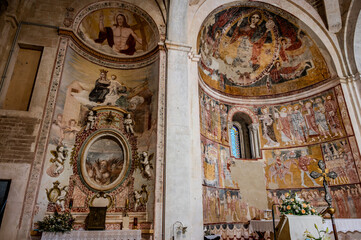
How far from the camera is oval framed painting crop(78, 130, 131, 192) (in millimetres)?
7793

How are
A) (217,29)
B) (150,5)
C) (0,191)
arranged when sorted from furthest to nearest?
(217,29), (150,5), (0,191)

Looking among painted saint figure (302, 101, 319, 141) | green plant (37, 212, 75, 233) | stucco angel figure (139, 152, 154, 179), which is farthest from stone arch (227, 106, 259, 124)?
green plant (37, 212, 75, 233)

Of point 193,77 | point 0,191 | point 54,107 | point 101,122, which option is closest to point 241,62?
point 193,77

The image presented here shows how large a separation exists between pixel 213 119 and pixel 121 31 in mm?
5488

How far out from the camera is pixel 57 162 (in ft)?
23.6

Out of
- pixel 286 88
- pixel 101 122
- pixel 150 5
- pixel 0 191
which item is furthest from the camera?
pixel 286 88

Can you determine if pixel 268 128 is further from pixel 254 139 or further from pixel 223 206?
pixel 223 206

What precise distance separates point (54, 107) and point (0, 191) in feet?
8.65

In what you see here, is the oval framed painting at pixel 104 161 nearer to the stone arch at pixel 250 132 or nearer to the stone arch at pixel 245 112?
the stone arch at pixel 250 132

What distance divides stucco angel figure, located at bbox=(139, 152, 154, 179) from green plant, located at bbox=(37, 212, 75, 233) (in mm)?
2409

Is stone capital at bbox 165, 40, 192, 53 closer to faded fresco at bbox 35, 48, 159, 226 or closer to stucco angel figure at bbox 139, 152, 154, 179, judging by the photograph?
faded fresco at bbox 35, 48, 159, 226

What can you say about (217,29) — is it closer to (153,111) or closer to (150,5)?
(150,5)

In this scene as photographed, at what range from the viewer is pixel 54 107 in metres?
7.49

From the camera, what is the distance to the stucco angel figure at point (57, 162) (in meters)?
7.13
